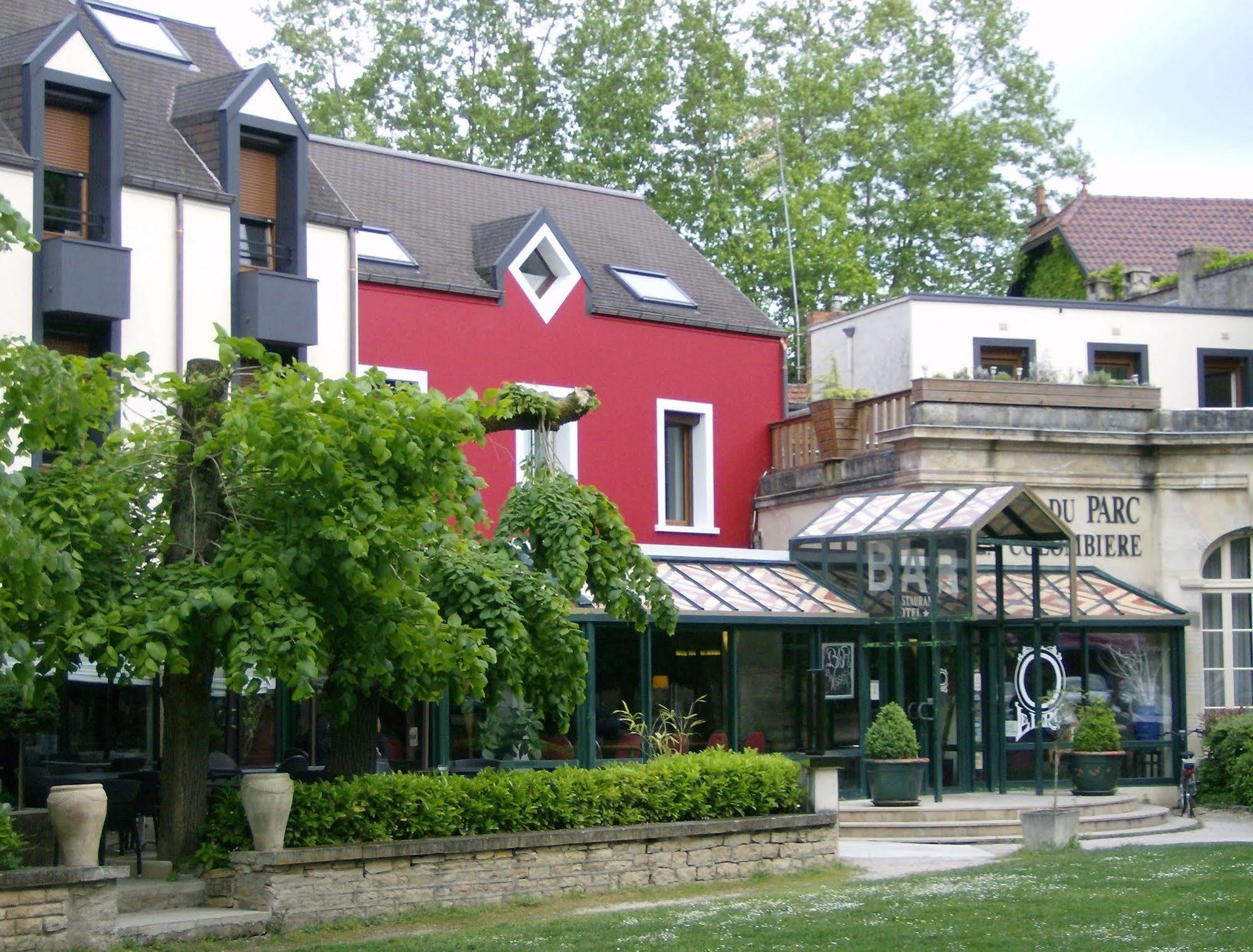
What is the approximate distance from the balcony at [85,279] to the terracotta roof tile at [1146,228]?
20895 millimetres

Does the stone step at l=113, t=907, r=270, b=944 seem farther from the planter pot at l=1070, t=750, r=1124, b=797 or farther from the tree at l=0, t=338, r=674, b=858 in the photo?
the planter pot at l=1070, t=750, r=1124, b=797

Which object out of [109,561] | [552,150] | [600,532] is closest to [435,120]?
[552,150]

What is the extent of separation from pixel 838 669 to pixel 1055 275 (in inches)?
629

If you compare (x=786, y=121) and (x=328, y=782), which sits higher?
(x=786, y=121)

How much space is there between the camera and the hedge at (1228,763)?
23438 millimetres

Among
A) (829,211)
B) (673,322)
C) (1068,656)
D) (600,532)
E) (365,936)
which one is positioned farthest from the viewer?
(829,211)

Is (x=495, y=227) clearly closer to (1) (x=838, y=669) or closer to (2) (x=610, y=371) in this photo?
(2) (x=610, y=371)

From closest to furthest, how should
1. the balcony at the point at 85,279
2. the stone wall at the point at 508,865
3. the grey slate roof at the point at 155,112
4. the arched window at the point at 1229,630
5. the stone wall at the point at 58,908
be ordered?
the stone wall at the point at 58,908 < the stone wall at the point at 508,865 < the balcony at the point at 85,279 < the grey slate roof at the point at 155,112 < the arched window at the point at 1229,630

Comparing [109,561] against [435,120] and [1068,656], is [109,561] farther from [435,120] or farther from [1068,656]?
[435,120]

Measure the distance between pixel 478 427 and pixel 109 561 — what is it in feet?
9.97

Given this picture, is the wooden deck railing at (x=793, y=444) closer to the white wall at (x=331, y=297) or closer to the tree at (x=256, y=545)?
the white wall at (x=331, y=297)

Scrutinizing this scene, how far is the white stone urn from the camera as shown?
1354 cm

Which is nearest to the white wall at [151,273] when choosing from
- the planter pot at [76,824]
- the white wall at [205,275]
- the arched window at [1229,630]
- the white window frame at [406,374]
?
the white wall at [205,275]

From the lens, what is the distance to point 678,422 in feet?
92.2
